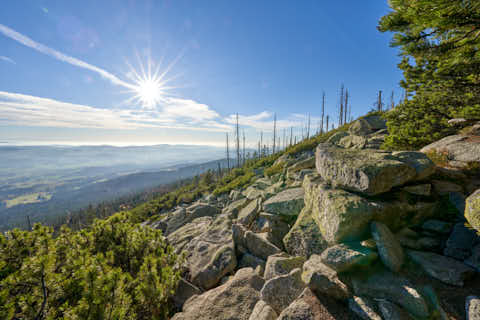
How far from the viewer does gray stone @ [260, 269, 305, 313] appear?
334cm

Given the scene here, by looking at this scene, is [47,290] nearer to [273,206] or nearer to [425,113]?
[273,206]

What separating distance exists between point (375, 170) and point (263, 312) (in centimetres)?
369

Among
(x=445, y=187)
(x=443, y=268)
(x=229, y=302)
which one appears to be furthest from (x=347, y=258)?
(x=445, y=187)

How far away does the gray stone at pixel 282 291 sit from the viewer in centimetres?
334

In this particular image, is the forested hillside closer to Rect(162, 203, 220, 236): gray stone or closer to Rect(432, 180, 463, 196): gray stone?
Rect(432, 180, 463, 196): gray stone

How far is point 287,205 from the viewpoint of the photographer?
20.7ft

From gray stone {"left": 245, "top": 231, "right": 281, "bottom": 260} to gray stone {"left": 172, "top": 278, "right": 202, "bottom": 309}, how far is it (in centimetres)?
185

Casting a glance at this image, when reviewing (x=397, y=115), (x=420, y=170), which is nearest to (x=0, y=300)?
(x=420, y=170)

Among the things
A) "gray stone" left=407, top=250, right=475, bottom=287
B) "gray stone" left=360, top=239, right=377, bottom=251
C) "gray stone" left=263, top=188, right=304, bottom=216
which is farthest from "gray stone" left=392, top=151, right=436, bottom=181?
"gray stone" left=263, top=188, right=304, bottom=216

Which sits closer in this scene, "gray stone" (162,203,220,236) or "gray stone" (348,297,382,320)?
"gray stone" (348,297,382,320)

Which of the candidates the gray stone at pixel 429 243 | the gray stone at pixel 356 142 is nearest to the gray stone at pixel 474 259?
the gray stone at pixel 429 243

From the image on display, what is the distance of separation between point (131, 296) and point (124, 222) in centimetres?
279

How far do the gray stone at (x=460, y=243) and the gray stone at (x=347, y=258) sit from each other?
4.88 feet

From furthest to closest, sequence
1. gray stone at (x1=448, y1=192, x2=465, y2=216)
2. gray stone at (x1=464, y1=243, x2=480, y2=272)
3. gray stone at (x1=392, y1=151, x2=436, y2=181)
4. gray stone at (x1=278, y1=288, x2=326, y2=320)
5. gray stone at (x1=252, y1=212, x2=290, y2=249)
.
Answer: gray stone at (x1=252, y1=212, x2=290, y2=249), gray stone at (x1=392, y1=151, x2=436, y2=181), gray stone at (x1=448, y1=192, x2=465, y2=216), gray stone at (x1=464, y1=243, x2=480, y2=272), gray stone at (x1=278, y1=288, x2=326, y2=320)
